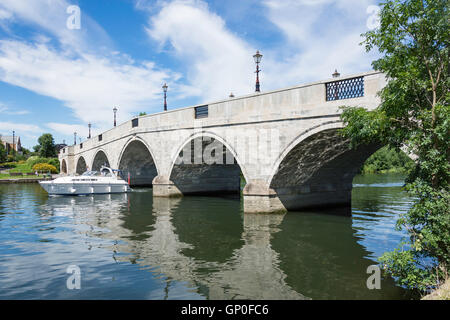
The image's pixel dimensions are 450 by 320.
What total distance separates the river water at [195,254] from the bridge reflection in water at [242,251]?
0.9 inches

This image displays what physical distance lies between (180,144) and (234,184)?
7.52 metres

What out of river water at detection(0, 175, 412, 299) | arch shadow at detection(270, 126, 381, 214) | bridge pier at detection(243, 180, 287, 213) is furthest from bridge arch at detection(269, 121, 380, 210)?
river water at detection(0, 175, 412, 299)

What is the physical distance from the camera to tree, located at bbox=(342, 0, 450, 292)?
5.56 m

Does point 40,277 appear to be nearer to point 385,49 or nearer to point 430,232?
point 430,232

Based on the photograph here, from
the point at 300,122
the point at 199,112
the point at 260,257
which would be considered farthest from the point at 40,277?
the point at 199,112

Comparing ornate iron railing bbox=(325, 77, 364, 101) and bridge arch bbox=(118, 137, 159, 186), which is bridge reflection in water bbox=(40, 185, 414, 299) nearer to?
ornate iron railing bbox=(325, 77, 364, 101)

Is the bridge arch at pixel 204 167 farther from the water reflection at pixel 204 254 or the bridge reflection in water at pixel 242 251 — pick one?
the water reflection at pixel 204 254

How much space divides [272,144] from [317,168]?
110 inches

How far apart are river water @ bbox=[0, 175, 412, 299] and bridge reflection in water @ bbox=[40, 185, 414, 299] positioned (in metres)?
0.02

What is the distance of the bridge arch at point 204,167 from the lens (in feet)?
66.7

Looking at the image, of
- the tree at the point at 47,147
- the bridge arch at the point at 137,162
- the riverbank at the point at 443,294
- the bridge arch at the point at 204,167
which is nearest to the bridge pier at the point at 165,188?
the bridge arch at the point at 204,167

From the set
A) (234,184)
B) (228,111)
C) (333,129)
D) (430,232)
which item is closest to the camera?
(430,232)

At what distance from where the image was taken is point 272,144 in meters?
14.1

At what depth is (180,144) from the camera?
2020 centimetres
